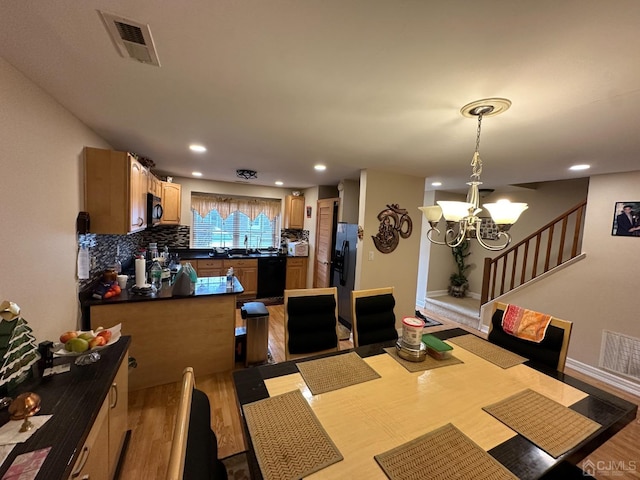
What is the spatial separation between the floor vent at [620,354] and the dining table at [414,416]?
2212 mm

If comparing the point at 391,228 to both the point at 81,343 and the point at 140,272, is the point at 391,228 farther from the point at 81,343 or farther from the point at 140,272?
the point at 81,343

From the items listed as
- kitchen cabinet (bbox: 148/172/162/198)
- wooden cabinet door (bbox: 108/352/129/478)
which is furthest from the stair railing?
kitchen cabinet (bbox: 148/172/162/198)

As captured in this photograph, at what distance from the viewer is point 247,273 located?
493 cm

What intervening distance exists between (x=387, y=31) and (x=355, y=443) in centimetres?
153

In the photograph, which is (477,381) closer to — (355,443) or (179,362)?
(355,443)

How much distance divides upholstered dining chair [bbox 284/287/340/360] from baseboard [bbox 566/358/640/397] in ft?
10.7

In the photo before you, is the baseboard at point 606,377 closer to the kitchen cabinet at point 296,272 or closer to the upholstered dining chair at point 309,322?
the upholstered dining chair at point 309,322

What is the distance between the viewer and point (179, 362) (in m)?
2.46

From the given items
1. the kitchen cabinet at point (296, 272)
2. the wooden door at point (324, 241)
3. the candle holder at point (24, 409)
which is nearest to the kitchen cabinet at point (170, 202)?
the kitchen cabinet at point (296, 272)

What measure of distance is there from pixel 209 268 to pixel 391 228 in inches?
130

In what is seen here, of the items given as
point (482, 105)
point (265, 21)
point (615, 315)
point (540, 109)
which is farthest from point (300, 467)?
point (615, 315)

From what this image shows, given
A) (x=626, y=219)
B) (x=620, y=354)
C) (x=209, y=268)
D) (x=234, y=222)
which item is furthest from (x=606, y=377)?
(x=234, y=222)

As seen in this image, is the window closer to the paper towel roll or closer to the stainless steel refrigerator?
the stainless steel refrigerator

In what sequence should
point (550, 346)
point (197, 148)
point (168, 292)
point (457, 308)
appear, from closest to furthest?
point (550, 346) → point (168, 292) → point (197, 148) → point (457, 308)
